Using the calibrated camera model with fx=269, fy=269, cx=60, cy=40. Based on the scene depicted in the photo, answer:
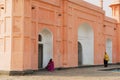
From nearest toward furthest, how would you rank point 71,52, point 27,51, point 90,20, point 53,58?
point 27,51, point 53,58, point 71,52, point 90,20

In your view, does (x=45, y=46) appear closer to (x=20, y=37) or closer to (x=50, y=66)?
(x=50, y=66)

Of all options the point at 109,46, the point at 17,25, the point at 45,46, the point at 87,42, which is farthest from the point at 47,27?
the point at 109,46

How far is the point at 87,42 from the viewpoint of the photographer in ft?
90.2

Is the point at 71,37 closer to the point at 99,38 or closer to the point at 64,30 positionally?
the point at 64,30

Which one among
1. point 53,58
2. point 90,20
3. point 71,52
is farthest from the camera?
point 90,20

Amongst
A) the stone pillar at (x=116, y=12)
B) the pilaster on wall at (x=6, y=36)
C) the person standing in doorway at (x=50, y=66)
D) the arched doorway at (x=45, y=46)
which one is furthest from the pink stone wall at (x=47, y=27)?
the stone pillar at (x=116, y=12)

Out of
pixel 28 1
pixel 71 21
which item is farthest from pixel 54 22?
pixel 28 1

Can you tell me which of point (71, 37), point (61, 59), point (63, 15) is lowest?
point (61, 59)

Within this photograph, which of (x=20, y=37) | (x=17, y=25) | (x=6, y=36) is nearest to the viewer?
(x=20, y=37)

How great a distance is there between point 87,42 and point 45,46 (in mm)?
8013

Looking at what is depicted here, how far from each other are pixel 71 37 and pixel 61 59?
7.96 feet

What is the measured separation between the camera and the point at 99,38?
28141 millimetres

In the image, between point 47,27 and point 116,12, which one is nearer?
point 47,27

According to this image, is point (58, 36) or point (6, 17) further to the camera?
point (58, 36)
